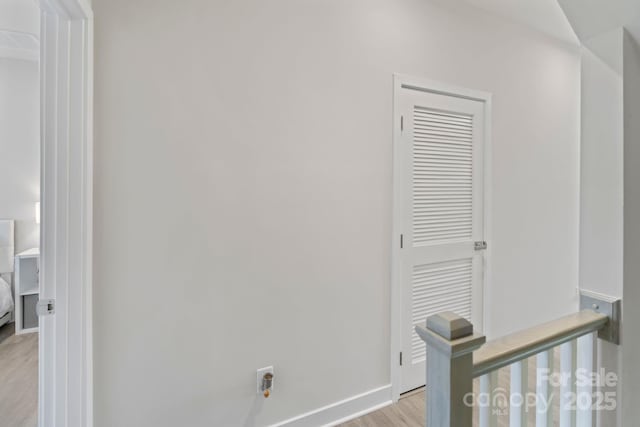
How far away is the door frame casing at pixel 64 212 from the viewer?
3.73 feet

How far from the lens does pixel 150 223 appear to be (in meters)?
1.35

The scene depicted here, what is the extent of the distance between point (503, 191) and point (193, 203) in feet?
7.77

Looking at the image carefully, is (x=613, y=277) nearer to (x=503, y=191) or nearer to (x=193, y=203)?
(x=503, y=191)

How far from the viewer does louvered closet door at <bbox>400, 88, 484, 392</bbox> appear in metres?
2.00

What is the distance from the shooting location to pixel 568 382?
0.99 metres

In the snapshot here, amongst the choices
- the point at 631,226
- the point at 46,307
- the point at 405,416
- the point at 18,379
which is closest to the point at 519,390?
the point at 631,226

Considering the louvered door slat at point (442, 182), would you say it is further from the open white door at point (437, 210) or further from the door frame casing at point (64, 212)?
the door frame casing at point (64, 212)

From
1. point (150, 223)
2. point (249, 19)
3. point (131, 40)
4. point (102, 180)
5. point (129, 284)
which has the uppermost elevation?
point (249, 19)

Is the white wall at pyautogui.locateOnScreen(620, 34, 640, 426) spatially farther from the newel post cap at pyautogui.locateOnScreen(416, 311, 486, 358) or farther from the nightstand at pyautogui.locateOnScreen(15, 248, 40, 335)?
the nightstand at pyautogui.locateOnScreen(15, 248, 40, 335)

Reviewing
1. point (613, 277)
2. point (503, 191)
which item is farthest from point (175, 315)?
point (503, 191)

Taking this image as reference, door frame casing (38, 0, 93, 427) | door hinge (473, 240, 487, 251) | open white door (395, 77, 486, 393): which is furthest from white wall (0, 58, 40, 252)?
door hinge (473, 240, 487, 251)

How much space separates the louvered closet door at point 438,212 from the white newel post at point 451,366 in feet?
4.14

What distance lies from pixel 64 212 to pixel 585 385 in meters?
2.09

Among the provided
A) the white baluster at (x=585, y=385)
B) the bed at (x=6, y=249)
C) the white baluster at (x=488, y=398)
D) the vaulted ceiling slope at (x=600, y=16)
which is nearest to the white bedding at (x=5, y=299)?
the bed at (x=6, y=249)
